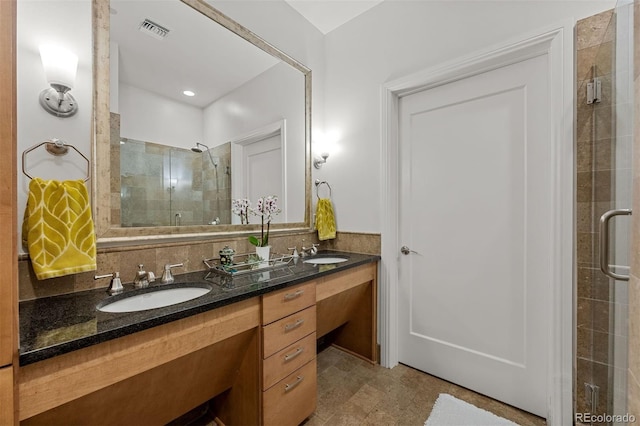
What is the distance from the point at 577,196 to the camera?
55.4 inches

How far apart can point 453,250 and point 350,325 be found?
3.47 ft

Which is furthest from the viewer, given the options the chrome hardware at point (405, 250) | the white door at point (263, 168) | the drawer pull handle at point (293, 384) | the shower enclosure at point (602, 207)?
the chrome hardware at point (405, 250)

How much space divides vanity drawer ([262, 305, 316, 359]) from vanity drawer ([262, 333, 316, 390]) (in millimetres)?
29

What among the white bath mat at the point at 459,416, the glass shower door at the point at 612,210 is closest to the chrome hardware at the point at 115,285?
the white bath mat at the point at 459,416

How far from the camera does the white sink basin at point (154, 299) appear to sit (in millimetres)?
1167

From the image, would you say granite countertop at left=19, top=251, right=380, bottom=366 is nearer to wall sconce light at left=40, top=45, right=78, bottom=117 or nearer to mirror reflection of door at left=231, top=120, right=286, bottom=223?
mirror reflection of door at left=231, top=120, right=286, bottom=223

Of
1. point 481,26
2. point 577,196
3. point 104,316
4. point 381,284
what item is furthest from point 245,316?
point 481,26

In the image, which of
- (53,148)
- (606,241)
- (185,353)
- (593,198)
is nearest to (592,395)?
(606,241)

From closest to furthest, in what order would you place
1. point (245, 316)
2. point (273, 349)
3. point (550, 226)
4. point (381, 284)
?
point (245, 316) < point (273, 349) < point (550, 226) < point (381, 284)

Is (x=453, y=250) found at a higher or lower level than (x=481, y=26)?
lower

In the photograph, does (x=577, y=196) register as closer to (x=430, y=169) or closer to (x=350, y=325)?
(x=430, y=169)

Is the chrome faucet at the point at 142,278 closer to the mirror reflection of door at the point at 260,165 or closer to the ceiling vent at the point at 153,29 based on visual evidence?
the mirror reflection of door at the point at 260,165

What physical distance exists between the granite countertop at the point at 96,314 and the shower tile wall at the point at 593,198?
1426 mm

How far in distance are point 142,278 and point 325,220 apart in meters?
1.38
